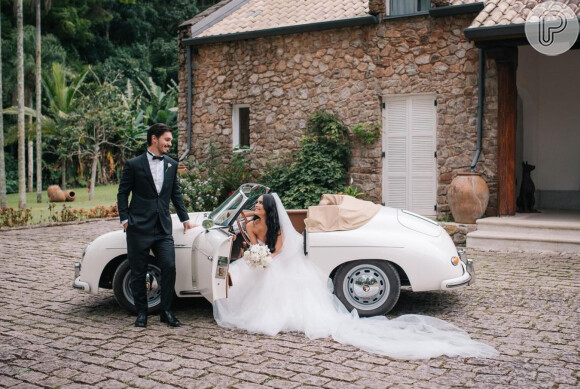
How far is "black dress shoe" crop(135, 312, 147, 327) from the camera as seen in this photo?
6205mm

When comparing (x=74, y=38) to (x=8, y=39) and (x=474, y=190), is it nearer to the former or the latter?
(x=8, y=39)

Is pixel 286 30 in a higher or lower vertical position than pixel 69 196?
higher

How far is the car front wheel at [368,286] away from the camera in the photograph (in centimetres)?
635

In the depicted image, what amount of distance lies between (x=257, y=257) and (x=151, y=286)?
1228mm

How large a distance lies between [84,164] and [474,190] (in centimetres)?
2213

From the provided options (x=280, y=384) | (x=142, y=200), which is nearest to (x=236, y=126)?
(x=142, y=200)

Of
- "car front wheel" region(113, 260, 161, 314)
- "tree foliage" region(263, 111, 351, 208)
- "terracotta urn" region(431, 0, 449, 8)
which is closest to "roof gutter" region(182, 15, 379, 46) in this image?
"terracotta urn" region(431, 0, 449, 8)

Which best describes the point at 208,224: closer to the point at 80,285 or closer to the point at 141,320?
the point at 141,320

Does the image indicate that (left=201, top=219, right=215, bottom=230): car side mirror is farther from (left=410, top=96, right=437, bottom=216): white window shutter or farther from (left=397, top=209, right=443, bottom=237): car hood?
(left=410, top=96, right=437, bottom=216): white window shutter

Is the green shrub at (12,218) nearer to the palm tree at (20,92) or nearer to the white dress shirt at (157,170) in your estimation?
the palm tree at (20,92)

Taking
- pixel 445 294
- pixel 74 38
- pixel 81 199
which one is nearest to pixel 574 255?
pixel 445 294

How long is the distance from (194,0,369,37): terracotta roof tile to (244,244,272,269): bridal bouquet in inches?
364

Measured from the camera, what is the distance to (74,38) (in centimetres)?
3847

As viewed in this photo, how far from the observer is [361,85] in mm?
14102
